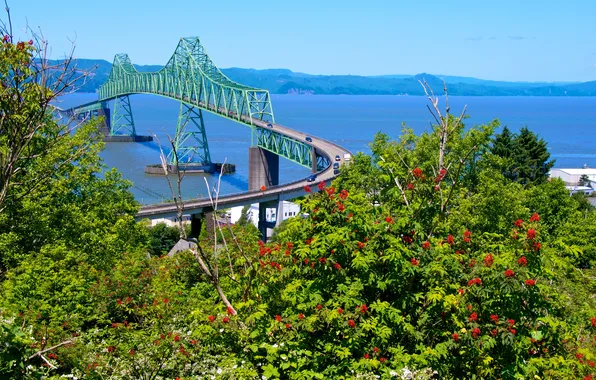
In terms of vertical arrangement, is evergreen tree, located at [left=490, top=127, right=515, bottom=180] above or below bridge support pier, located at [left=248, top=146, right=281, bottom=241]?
above

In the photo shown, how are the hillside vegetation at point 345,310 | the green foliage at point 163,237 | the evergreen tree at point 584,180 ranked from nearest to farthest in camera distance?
the hillside vegetation at point 345,310 → the green foliage at point 163,237 → the evergreen tree at point 584,180

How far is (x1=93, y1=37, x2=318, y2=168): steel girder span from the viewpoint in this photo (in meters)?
66.8

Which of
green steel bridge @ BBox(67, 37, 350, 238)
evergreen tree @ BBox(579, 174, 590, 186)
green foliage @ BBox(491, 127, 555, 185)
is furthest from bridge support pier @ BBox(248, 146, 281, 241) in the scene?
green foliage @ BBox(491, 127, 555, 185)

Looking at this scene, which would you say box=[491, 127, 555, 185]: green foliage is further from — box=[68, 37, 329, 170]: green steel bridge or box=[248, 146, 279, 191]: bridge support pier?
box=[248, 146, 279, 191]: bridge support pier

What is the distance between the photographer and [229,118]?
261 feet

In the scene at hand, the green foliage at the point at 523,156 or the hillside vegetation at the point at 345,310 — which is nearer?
the hillside vegetation at the point at 345,310

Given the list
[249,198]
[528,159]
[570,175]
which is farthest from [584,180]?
[249,198]

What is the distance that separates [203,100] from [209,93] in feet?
9.16

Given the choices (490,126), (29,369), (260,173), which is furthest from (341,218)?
(260,173)

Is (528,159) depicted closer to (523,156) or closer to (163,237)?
(523,156)

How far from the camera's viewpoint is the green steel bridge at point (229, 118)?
44312 millimetres

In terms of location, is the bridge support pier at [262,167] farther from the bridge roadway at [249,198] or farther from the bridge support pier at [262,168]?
the bridge roadway at [249,198]

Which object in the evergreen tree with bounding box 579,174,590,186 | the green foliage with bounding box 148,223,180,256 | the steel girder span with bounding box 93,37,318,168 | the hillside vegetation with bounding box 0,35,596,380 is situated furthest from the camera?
the steel girder span with bounding box 93,37,318,168

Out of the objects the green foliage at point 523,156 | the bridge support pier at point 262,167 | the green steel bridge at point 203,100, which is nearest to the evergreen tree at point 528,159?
the green foliage at point 523,156
